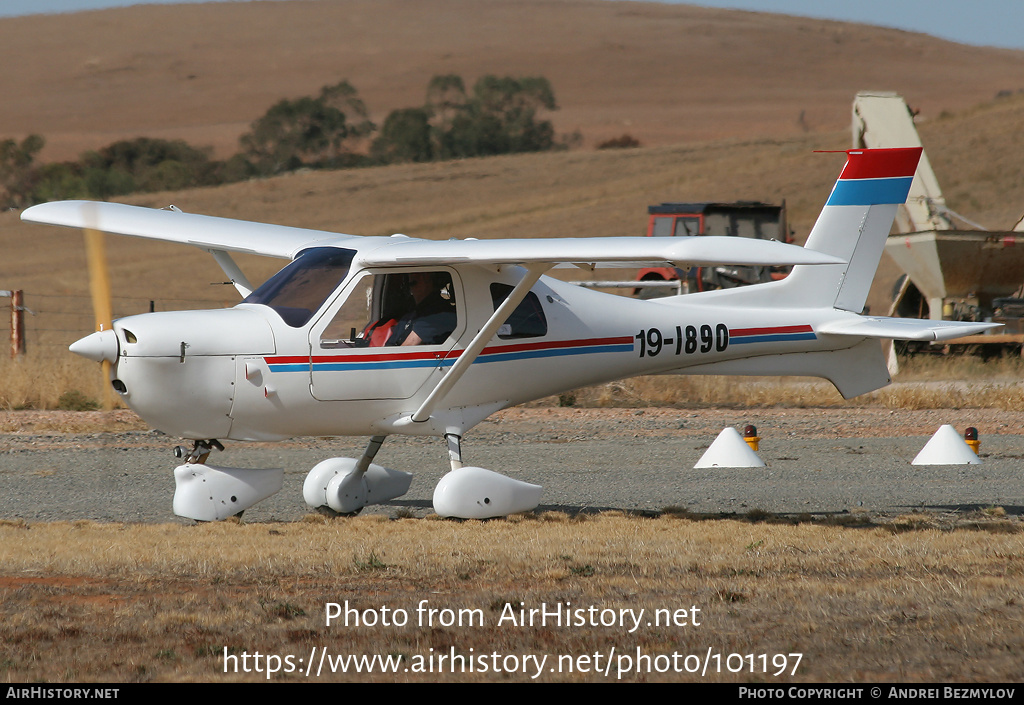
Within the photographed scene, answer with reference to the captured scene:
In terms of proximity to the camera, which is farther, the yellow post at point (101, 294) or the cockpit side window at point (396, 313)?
the cockpit side window at point (396, 313)

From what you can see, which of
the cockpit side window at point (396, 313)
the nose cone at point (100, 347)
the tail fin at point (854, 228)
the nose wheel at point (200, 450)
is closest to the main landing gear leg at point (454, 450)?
the cockpit side window at point (396, 313)

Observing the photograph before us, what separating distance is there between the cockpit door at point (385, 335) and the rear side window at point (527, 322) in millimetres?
427

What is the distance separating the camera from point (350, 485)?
9.25 m

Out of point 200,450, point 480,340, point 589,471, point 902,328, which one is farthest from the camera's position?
point 589,471

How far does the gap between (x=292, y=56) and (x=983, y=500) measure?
118534 millimetres

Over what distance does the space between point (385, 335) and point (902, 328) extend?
13.8 feet

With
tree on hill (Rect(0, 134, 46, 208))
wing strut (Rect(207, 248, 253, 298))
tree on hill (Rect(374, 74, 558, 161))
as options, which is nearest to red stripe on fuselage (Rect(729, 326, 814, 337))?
wing strut (Rect(207, 248, 253, 298))

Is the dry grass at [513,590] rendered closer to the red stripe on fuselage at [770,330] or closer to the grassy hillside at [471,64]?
the red stripe on fuselage at [770,330]

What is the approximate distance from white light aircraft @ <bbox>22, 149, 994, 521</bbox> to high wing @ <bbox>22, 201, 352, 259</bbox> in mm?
28

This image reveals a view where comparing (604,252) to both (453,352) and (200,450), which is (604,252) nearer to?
(453,352)

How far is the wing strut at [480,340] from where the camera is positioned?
8.27 metres

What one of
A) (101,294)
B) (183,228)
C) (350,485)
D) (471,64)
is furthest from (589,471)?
(471,64)
